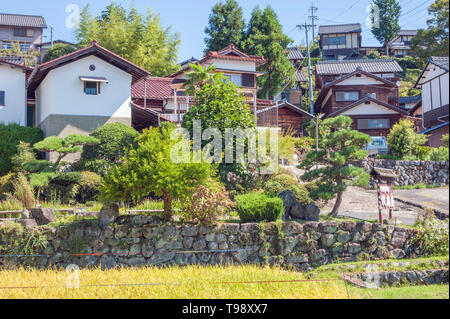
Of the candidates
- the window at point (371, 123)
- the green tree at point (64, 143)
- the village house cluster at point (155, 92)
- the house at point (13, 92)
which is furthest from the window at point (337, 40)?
the green tree at point (64, 143)

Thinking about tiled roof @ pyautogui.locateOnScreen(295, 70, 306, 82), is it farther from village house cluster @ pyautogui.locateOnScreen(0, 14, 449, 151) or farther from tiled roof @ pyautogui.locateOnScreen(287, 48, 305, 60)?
tiled roof @ pyautogui.locateOnScreen(287, 48, 305, 60)

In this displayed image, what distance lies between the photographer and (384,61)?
4403 centimetres

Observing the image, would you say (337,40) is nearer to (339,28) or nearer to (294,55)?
(339,28)

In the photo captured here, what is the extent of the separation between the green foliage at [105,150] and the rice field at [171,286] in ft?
22.1

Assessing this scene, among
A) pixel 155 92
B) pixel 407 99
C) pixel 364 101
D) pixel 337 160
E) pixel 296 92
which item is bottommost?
pixel 337 160

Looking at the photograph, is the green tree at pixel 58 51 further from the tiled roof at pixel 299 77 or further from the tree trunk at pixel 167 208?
the tiled roof at pixel 299 77

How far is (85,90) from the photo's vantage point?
72.0 ft

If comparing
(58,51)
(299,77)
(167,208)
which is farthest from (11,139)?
(299,77)

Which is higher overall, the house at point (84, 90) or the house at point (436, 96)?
the house at point (84, 90)

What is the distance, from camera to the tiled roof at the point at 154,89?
30.0 metres

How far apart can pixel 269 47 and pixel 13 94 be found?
18780 mm

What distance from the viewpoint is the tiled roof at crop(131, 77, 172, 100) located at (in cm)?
3000
